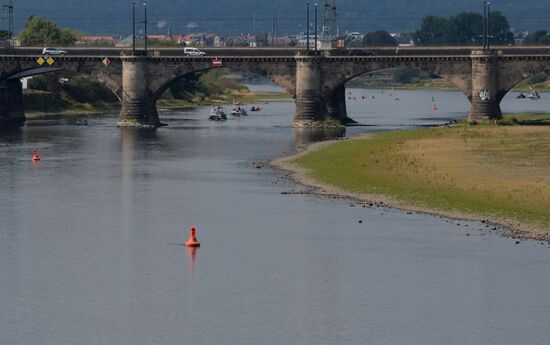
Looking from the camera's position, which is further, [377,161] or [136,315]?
[377,161]

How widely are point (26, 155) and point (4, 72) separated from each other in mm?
53877

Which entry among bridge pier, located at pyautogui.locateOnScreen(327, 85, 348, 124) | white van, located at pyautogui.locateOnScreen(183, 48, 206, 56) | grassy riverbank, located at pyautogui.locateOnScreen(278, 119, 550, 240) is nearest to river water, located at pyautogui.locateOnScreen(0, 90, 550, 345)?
grassy riverbank, located at pyautogui.locateOnScreen(278, 119, 550, 240)

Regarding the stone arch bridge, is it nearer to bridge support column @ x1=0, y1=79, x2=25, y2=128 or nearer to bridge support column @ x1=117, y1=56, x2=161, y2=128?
bridge support column @ x1=117, y1=56, x2=161, y2=128

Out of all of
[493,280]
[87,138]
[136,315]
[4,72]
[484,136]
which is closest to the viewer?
[136,315]

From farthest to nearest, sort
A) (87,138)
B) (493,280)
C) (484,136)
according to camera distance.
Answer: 1. (87,138)
2. (484,136)
3. (493,280)

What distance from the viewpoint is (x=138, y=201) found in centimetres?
8600

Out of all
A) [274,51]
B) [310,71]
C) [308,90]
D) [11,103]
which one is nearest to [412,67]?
[310,71]

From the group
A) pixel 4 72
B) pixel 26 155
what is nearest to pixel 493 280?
pixel 26 155

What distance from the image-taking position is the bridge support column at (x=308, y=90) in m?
162

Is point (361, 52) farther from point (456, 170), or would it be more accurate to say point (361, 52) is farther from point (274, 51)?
point (456, 170)

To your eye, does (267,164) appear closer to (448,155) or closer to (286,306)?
(448,155)

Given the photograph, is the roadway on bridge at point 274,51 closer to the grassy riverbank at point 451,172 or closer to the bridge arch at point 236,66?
the bridge arch at point 236,66

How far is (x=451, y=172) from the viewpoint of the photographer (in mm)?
96500

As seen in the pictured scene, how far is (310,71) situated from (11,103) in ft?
142
